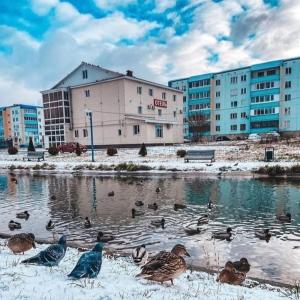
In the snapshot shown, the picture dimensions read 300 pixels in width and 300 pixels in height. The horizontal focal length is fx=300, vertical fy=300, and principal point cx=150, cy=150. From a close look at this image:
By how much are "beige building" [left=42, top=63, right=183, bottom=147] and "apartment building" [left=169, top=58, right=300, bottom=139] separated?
64.0 feet

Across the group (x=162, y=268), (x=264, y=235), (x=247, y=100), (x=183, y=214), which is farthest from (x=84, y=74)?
(x=162, y=268)

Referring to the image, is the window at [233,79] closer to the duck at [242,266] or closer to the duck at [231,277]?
the duck at [242,266]

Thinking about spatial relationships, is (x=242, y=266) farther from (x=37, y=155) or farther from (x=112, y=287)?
(x=37, y=155)

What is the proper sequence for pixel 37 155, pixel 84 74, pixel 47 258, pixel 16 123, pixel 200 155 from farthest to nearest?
pixel 16 123, pixel 84 74, pixel 37 155, pixel 200 155, pixel 47 258

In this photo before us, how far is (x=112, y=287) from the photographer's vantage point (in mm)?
4379

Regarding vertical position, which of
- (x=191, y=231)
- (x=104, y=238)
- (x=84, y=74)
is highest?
(x=84, y=74)

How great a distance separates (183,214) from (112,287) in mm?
7619

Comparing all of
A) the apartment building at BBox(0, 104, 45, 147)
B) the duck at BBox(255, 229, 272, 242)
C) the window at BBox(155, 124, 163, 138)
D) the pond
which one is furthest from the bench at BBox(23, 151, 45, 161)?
the apartment building at BBox(0, 104, 45, 147)

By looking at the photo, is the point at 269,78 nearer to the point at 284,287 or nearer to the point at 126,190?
the point at 126,190

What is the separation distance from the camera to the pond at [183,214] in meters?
7.71

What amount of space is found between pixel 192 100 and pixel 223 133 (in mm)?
12570

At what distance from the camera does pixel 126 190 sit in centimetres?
1762

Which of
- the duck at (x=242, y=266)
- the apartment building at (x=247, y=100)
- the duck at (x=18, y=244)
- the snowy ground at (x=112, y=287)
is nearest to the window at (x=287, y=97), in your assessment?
the apartment building at (x=247, y=100)

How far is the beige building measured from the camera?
155 feet
